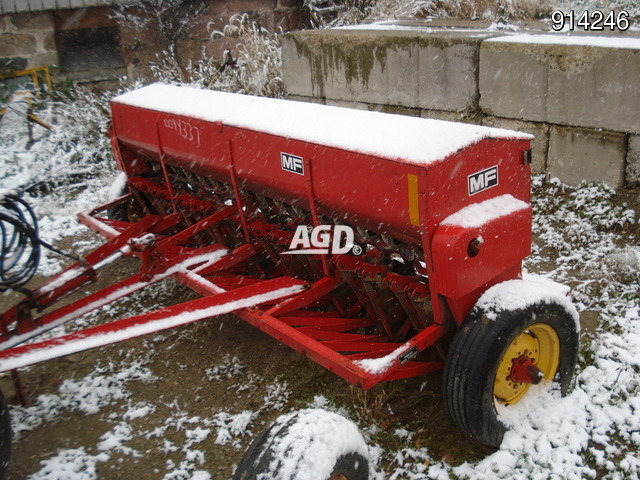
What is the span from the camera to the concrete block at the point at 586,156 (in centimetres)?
479

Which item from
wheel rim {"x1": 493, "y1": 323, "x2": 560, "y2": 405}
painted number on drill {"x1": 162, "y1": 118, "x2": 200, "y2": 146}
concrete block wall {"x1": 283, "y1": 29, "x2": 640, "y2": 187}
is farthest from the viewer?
concrete block wall {"x1": 283, "y1": 29, "x2": 640, "y2": 187}

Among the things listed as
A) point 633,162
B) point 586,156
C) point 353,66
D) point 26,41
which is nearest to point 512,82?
point 586,156

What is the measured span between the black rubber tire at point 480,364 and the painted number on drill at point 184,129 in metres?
2.07

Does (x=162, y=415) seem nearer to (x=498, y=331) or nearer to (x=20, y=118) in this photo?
(x=498, y=331)

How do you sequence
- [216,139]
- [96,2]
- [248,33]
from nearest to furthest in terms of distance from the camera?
[216,139] → [96,2] → [248,33]

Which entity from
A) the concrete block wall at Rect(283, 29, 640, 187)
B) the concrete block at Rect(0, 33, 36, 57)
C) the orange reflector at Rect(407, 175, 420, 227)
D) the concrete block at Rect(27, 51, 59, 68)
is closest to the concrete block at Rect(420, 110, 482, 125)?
the concrete block wall at Rect(283, 29, 640, 187)

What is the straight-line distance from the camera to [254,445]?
238cm

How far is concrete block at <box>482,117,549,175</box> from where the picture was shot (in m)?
5.19

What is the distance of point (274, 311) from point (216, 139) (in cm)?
A: 120

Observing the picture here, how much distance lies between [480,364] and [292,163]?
137cm

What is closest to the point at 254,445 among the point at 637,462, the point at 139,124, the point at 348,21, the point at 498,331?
the point at 498,331

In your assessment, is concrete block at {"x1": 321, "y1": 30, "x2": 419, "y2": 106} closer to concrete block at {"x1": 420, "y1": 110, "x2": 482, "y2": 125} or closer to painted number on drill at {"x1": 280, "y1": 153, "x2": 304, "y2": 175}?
concrete block at {"x1": 420, "y1": 110, "x2": 482, "y2": 125}

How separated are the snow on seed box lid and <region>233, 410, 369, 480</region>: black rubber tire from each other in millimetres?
1184

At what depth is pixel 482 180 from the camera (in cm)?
278
